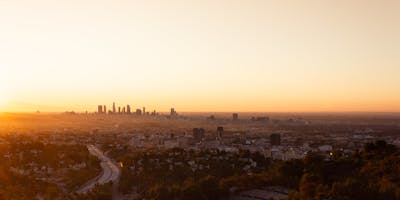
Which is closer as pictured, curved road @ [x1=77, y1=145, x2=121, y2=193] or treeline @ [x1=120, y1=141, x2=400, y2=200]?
treeline @ [x1=120, y1=141, x2=400, y2=200]

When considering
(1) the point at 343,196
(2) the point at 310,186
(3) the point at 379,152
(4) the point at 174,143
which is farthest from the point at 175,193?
(4) the point at 174,143

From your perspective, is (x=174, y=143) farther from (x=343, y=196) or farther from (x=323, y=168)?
(x=343, y=196)

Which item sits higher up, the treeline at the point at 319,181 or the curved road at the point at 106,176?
the treeline at the point at 319,181

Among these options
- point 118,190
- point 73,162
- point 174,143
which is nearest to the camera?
point 118,190

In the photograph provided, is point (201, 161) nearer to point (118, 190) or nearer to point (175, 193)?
point (118, 190)

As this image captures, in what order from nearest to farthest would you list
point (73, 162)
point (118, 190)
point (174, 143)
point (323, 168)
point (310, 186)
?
point (310, 186)
point (323, 168)
point (118, 190)
point (73, 162)
point (174, 143)

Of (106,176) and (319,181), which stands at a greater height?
(319,181)

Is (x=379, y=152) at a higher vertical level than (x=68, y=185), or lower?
higher

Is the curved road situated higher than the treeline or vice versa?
the treeline

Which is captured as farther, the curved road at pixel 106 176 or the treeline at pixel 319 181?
the curved road at pixel 106 176

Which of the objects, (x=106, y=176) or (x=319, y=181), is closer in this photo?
(x=319, y=181)

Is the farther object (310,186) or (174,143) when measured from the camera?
(174,143)
